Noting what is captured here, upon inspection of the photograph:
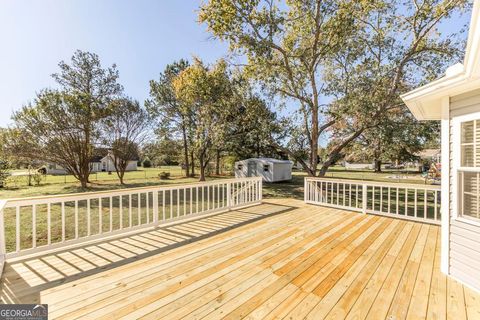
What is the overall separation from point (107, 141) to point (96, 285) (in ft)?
48.8

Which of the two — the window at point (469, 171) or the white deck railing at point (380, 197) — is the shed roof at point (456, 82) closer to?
the window at point (469, 171)

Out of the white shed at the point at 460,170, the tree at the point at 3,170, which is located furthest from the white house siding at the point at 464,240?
the tree at the point at 3,170

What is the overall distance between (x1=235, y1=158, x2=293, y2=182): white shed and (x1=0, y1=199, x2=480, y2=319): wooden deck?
12.8 metres

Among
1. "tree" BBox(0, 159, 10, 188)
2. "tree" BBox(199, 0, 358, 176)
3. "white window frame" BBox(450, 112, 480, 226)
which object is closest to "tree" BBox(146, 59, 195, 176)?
"tree" BBox(0, 159, 10, 188)

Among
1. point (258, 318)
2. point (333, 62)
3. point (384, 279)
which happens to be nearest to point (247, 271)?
point (258, 318)

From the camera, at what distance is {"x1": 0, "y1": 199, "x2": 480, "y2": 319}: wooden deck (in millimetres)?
1877

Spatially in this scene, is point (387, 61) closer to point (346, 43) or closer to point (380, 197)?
point (346, 43)

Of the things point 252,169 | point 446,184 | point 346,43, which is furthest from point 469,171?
point 252,169

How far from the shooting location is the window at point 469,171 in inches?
89.4

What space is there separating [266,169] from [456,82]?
14.8 metres

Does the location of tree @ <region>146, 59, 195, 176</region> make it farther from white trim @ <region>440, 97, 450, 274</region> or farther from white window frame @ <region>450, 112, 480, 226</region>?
white window frame @ <region>450, 112, 480, 226</region>

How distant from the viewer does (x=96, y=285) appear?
2227 millimetres

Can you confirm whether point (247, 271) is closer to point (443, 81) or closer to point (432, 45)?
point (443, 81)

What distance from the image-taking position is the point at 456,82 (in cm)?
212
